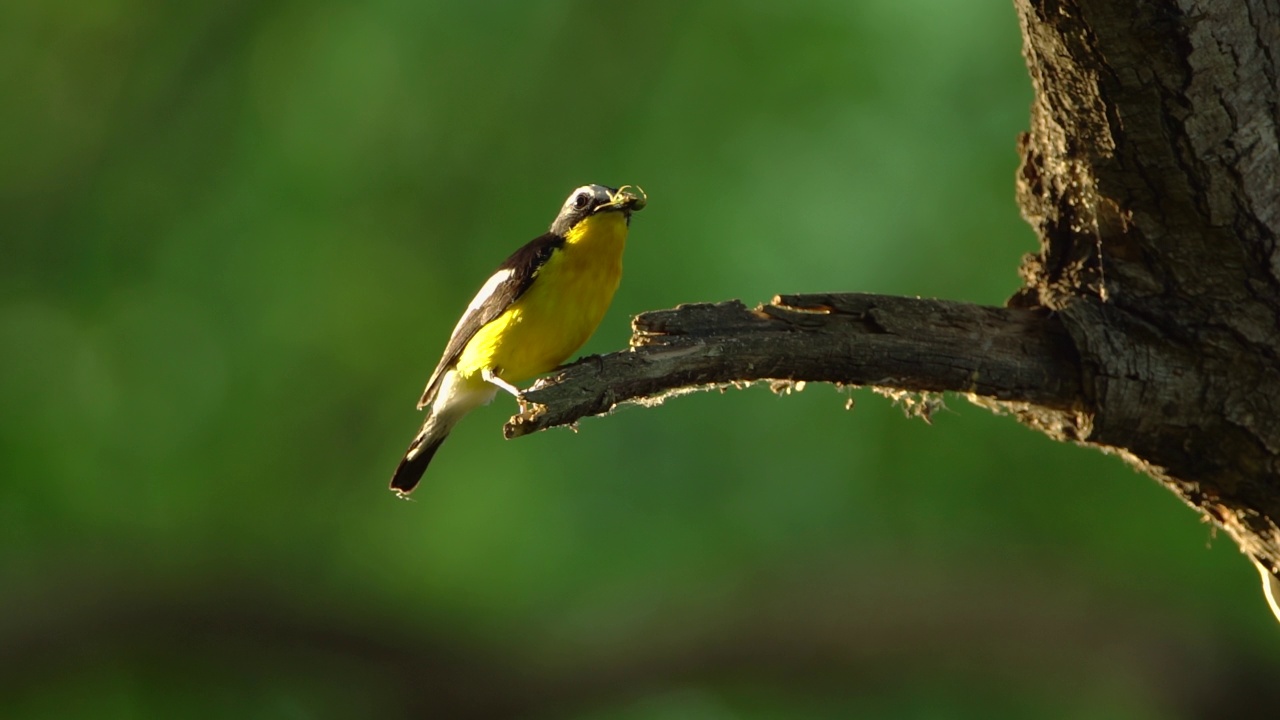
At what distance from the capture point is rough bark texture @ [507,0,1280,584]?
3396 millimetres

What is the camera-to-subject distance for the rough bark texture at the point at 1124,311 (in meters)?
3.40

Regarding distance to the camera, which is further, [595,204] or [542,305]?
[595,204]

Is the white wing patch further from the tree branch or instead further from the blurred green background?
the blurred green background

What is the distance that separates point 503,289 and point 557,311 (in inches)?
12.9

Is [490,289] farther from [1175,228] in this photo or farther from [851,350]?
[1175,228]

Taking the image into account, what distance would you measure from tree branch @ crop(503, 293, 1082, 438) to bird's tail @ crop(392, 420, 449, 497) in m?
2.07

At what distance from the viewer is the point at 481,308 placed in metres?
5.34

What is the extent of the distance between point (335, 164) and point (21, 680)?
454cm

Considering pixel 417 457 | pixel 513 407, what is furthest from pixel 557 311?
pixel 513 407

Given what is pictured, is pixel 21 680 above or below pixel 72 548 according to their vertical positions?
below

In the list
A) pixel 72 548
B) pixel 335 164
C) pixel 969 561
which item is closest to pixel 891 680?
pixel 969 561

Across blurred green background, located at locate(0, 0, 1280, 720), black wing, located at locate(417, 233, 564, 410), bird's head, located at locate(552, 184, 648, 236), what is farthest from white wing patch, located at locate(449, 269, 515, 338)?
blurred green background, located at locate(0, 0, 1280, 720)

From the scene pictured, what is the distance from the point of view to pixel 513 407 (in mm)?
9430

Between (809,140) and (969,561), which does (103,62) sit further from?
(969,561)
